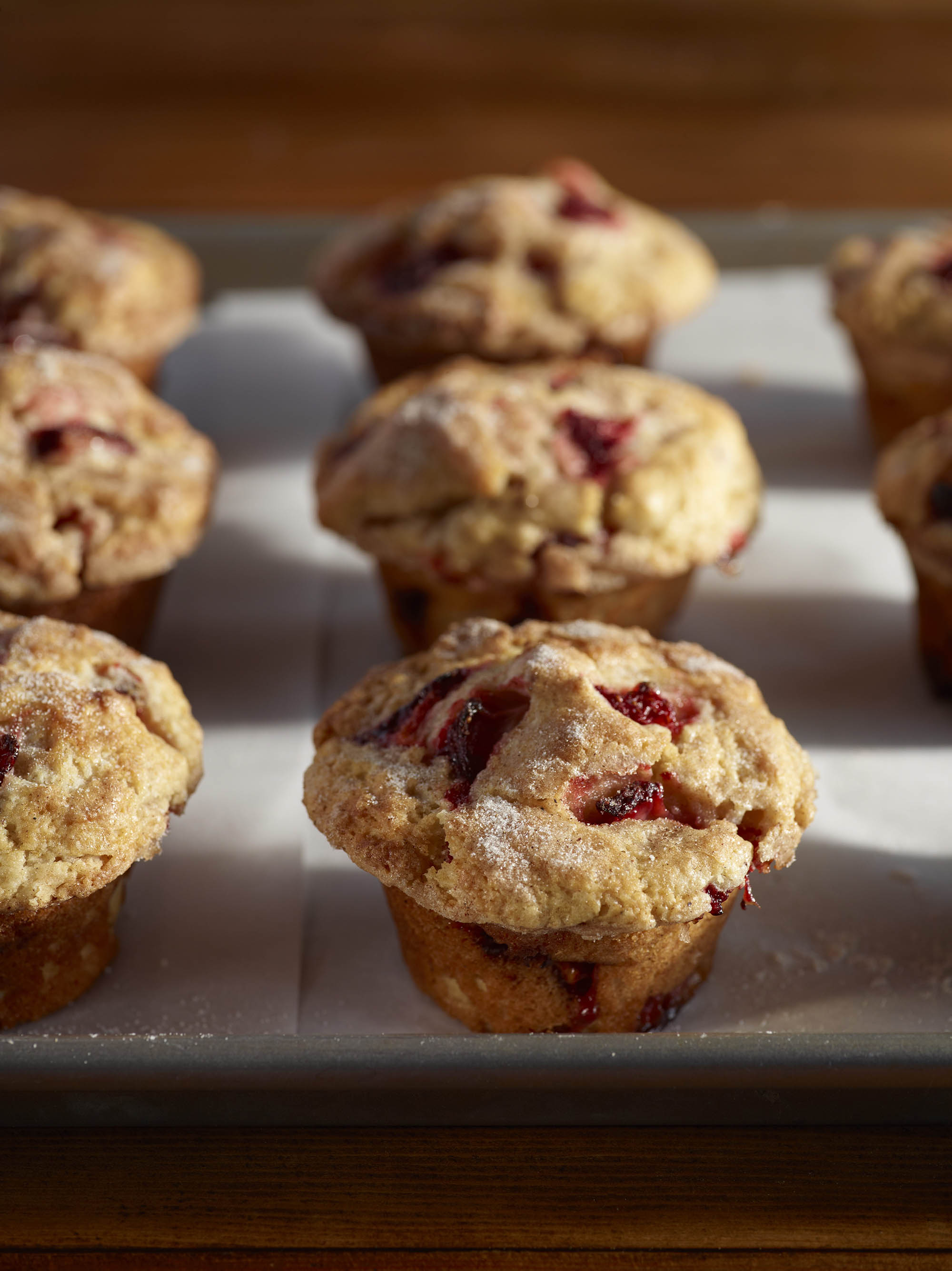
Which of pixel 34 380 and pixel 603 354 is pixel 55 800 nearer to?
pixel 34 380

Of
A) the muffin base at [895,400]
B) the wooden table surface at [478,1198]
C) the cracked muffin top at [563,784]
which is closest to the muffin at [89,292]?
the cracked muffin top at [563,784]

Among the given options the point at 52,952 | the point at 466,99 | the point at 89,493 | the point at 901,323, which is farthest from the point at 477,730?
the point at 466,99

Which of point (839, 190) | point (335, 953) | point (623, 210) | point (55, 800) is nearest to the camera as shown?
point (55, 800)

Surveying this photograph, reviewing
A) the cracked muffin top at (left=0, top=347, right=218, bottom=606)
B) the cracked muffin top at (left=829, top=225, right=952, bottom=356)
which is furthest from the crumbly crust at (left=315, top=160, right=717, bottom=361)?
the cracked muffin top at (left=0, top=347, right=218, bottom=606)

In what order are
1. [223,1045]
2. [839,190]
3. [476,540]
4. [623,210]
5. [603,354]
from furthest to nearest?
1. [839,190]
2. [623,210]
3. [603,354]
4. [476,540]
5. [223,1045]

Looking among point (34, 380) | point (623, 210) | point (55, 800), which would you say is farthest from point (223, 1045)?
point (623, 210)
